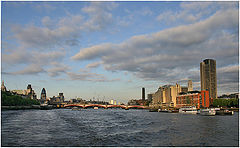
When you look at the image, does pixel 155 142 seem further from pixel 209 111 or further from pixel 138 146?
pixel 209 111

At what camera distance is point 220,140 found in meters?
41.3

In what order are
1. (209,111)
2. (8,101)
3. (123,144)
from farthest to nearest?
(8,101), (209,111), (123,144)

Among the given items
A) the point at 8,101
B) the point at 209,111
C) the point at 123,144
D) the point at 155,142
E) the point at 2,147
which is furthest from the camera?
the point at 8,101

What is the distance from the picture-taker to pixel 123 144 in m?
36.3

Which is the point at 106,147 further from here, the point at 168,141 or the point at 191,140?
the point at 191,140

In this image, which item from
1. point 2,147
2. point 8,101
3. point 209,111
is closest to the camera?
point 2,147

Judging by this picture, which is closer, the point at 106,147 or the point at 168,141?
the point at 106,147

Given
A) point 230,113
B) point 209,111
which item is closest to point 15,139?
point 209,111

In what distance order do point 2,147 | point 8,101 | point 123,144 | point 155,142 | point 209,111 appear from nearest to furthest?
point 2,147
point 123,144
point 155,142
point 209,111
point 8,101

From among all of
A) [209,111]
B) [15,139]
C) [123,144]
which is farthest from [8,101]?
A: [123,144]

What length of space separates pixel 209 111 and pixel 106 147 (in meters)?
106

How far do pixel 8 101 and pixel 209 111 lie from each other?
15224 cm

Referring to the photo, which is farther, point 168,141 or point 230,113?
point 230,113

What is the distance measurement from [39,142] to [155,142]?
19.0 metres
